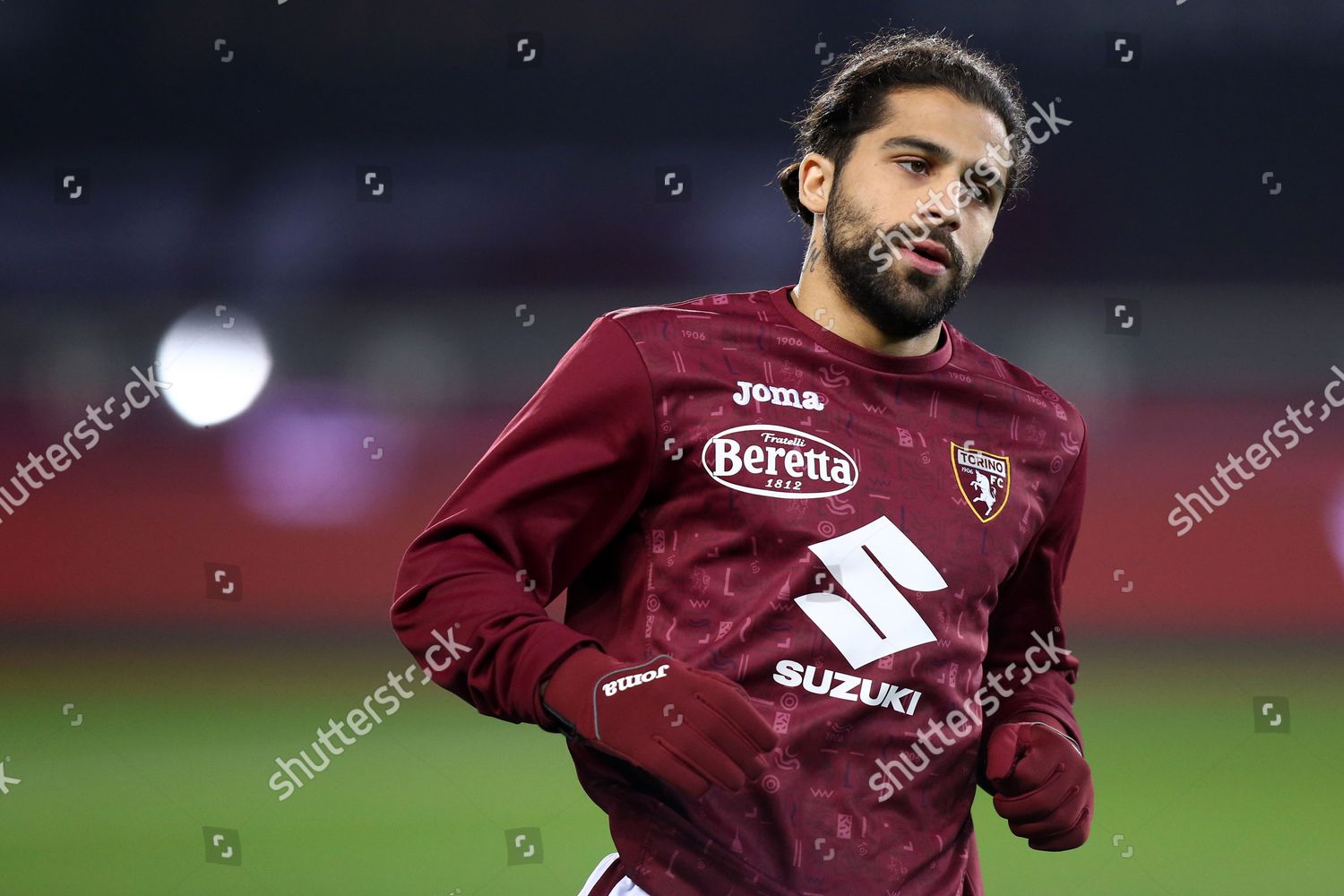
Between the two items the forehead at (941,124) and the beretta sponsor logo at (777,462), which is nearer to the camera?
the beretta sponsor logo at (777,462)

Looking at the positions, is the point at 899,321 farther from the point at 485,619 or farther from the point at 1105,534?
the point at 1105,534

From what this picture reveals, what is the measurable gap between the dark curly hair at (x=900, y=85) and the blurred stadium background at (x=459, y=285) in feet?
6.57

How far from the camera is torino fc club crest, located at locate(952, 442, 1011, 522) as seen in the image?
120 centimetres

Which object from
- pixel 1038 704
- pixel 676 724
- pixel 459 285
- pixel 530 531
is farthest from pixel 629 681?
pixel 459 285

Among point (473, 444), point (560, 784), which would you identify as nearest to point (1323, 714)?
point (560, 784)

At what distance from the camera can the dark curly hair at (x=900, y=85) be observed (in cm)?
128

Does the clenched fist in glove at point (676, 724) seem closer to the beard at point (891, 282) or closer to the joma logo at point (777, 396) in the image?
the joma logo at point (777, 396)

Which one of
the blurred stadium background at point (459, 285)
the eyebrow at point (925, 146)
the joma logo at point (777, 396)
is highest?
the blurred stadium background at point (459, 285)

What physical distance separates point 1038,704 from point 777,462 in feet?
1.39

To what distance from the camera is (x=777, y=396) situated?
1.17 metres

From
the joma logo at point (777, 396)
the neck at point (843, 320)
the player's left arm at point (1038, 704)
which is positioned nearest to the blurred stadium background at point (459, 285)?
the player's left arm at point (1038, 704)

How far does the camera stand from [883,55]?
1.38 m

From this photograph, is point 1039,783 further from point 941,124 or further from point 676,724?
point 941,124

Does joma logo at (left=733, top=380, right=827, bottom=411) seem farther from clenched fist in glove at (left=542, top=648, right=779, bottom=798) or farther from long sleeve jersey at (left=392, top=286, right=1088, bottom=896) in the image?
clenched fist in glove at (left=542, top=648, right=779, bottom=798)
